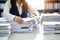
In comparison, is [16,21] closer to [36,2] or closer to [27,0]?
[27,0]

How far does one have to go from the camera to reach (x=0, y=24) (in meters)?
1.42

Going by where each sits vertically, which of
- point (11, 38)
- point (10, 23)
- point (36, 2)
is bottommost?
point (11, 38)

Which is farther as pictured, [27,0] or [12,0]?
[27,0]

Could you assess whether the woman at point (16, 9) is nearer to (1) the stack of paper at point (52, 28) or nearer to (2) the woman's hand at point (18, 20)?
(2) the woman's hand at point (18, 20)

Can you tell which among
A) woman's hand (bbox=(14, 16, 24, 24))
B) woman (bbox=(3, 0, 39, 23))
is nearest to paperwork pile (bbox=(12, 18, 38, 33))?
woman's hand (bbox=(14, 16, 24, 24))

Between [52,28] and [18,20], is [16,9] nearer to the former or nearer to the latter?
[18,20]

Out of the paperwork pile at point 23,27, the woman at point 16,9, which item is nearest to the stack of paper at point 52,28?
the paperwork pile at point 23,27

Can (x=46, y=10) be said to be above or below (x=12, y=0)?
below

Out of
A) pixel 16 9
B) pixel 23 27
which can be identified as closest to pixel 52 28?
pixel 23 27

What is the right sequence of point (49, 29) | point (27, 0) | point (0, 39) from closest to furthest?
1. point (0, 39)
2. point (49, 29)
3. point (27, 0)

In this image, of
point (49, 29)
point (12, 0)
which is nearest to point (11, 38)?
point (49, 29)

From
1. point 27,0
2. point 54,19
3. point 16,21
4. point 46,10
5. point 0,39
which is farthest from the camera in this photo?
point 46,10

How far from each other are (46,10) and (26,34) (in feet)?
3.08

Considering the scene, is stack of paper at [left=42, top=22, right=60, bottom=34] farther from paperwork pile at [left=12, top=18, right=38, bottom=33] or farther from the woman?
the woman
